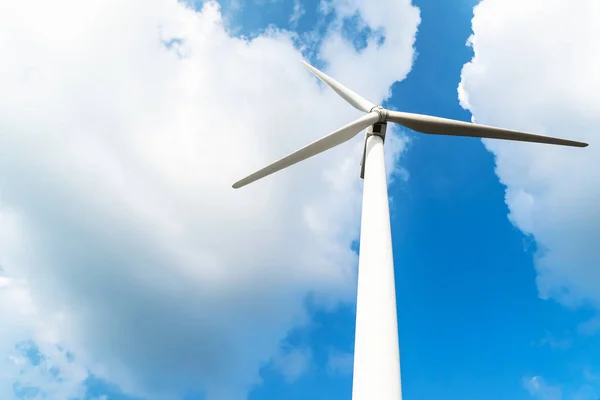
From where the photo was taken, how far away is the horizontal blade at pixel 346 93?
24291mm

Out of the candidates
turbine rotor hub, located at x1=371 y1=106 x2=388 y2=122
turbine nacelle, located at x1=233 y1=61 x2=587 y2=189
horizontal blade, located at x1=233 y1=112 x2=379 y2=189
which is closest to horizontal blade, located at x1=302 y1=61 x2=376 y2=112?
turbine nacelle, located at x1=233 y1=61 x2=587 y2=189

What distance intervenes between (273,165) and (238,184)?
2804mm

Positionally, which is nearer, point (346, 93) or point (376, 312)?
point (376, 312)

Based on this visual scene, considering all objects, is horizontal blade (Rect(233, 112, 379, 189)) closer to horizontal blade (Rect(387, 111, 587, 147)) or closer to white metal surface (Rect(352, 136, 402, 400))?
horizontal blade (Rect(387, 111, 587, 147))

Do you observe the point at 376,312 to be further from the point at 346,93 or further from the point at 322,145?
the point at 346,93

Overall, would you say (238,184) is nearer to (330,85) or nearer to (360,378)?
(330,85)

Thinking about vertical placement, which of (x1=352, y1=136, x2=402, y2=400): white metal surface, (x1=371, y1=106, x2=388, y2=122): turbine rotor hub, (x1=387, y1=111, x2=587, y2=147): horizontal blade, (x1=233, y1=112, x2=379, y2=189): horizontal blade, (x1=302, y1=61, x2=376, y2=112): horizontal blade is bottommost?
(x1=352, y1=136, x2=402, y2=400): white metal surface

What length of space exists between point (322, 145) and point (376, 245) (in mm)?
10054

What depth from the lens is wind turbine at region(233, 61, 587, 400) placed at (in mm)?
10859

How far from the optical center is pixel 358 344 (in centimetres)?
1169

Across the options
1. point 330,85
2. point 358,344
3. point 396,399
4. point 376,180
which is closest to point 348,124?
point 376,180

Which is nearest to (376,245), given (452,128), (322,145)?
(322,145)

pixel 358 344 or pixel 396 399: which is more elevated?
pixel 358 344

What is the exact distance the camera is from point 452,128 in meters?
23.0
